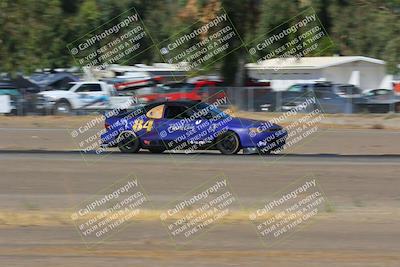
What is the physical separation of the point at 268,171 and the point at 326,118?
766 inches

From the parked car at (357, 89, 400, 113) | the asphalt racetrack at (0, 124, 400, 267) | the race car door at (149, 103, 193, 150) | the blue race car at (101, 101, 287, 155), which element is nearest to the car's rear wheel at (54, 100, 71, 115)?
the parked car at (357, 89, 400, 113)

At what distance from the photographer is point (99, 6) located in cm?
4744

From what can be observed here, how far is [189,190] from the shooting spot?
14297mm

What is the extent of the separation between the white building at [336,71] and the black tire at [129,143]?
123ft

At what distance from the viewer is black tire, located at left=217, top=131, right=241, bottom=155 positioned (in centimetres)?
2012

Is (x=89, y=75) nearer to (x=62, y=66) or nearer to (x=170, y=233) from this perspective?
(x=62, y=66)

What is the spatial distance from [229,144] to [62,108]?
19572mm

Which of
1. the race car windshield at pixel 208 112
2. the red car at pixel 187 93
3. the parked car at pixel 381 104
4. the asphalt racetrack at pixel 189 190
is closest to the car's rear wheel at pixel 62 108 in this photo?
the red car at pixel 187 93

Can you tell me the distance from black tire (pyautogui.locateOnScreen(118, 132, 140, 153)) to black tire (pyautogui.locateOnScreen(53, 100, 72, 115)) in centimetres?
1770

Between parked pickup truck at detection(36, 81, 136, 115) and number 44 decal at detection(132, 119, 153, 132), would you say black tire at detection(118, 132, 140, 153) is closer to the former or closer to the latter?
number 44 decal at detection(132, 119, 153, 132)

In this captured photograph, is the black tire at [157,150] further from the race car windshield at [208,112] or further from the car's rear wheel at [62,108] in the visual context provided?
the car's rear wheel at [62,108]

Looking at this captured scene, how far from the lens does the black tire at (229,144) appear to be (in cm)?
2012

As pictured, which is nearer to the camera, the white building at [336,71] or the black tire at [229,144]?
the black tire at [229,144]

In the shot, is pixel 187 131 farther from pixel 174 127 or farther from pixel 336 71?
pixel 336 71
